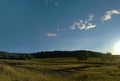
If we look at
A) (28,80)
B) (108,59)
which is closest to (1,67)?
(28,80)

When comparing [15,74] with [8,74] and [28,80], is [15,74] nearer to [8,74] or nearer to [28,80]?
[8,74]

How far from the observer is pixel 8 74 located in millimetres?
33312

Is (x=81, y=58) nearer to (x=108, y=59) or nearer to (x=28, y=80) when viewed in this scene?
(x=108, y=59)

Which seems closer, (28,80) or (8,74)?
(28,80)

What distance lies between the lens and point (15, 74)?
33594 mm

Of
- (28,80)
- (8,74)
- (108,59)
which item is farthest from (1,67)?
(108,59)

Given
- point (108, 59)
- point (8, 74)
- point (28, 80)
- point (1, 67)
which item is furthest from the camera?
point (108, 59)

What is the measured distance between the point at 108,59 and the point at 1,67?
466 feet

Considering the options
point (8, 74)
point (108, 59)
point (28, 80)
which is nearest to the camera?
point (28, 80)

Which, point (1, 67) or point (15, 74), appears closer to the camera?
point (15, 74)

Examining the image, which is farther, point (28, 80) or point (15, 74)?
point (15, 74)

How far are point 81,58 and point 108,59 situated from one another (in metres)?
15.8

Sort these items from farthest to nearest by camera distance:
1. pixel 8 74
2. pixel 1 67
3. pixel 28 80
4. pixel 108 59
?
pixel 108 59, pixel 1 67, pixel 8 74, pixel 28 80

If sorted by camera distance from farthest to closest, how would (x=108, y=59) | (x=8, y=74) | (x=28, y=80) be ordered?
(x=108, y=59) < (x=8, y=74) < (x=28, y=80)
